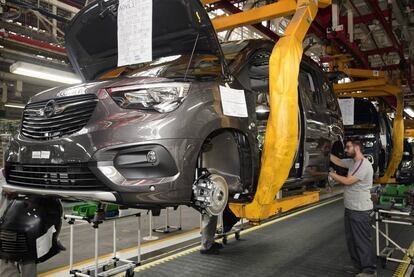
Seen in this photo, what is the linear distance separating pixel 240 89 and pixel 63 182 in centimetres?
133

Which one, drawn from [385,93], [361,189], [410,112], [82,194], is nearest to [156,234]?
[361,189]

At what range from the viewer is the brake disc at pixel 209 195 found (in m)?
2.10

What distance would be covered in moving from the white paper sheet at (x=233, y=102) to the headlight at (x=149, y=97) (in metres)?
0.39

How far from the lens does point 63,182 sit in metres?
2.14

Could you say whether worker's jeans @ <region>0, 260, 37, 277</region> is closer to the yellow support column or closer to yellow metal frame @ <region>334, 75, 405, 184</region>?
the yellow support column

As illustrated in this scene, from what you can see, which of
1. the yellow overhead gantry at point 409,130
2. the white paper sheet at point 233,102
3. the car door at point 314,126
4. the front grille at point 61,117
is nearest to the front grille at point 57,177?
the front grille at point 61,117

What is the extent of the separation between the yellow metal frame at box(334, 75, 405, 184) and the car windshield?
465 centimetres

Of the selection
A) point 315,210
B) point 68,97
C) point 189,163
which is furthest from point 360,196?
point 315,210

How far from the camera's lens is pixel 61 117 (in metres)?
2.21

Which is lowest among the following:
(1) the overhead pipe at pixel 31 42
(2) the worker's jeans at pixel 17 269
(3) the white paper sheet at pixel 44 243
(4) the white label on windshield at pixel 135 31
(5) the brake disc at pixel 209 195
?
(2) the worker's jeans at pixel 17 269

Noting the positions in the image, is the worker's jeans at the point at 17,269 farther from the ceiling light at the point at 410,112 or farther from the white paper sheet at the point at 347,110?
the ceiling light at the point at 410,112

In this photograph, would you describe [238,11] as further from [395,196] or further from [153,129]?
[153,129]

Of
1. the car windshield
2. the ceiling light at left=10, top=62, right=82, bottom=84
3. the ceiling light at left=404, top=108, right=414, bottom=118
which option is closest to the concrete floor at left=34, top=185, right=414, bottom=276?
the ceiling light at left=10, top=62, right=82, bottom=84

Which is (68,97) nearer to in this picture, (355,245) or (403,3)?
(355,245)
